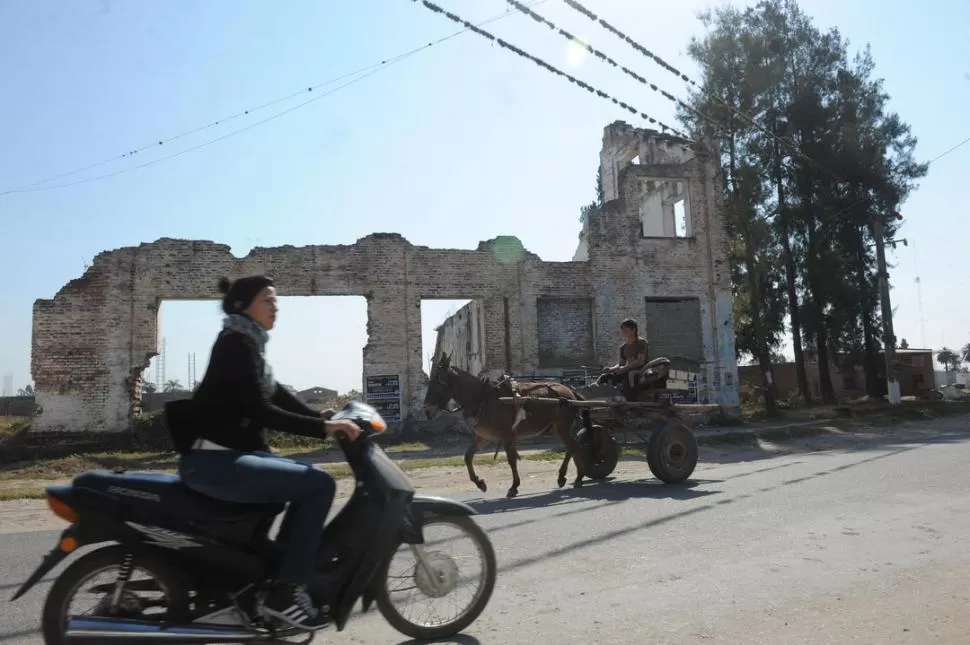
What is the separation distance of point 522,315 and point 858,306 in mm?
17302

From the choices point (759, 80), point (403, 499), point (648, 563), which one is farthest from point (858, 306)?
point (403, 499)

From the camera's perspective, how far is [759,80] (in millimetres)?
30109

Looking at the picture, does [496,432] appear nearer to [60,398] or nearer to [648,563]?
[648,563]

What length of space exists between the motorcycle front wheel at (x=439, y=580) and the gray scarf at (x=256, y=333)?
110 cm

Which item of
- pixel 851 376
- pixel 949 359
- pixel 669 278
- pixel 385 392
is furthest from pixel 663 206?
pixel 949 359

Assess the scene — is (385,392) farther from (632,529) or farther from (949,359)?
(949,359)

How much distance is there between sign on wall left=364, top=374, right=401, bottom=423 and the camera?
2198cm

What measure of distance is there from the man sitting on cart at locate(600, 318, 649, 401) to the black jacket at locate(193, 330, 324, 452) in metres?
7.30

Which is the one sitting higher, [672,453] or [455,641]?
[672,453]

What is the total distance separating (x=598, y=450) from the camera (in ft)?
34.6

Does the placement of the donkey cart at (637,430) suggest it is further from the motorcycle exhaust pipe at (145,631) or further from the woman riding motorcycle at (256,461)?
the motorcycle exhaust pipe at (145,631)

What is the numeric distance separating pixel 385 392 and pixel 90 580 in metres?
18.8

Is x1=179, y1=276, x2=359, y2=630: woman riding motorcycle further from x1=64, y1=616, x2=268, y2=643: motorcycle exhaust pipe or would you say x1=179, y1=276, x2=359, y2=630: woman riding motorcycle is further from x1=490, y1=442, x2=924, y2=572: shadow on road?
x1=490, y1=442, x2=924, y2=572: shadow on road

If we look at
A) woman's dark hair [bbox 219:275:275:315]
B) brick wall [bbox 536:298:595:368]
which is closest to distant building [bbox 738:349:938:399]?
brick wall [bbox 536:298:595:368]
